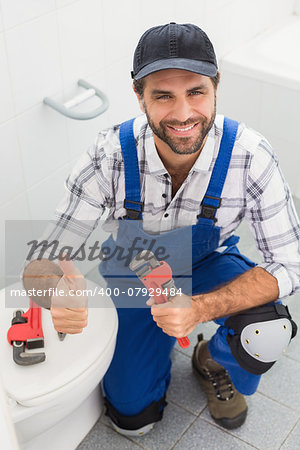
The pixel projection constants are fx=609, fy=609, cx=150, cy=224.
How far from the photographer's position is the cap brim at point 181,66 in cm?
119

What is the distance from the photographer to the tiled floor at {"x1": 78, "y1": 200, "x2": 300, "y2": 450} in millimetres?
1572

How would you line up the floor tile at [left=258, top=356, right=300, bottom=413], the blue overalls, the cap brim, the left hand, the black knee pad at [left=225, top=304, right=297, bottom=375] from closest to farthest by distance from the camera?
the cap brim
the left hand
the black knee pad at [left=225, top=304, right=297, bottom=375]
the blue overalls
the floor tile at [left=258, top=356, right=300, bottom=413]

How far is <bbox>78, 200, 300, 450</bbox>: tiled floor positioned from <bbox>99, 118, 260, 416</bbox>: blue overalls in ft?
0.27

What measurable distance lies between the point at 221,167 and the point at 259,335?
0.39 meters

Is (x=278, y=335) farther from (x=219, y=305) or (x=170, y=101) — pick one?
(x=170, y=101)

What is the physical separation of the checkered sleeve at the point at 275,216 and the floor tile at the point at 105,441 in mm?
571

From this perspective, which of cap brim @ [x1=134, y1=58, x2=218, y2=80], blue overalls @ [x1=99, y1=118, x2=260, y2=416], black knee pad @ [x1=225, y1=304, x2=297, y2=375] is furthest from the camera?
blue overalls @ [x1=99, y1=118, x2=260, y2=416]

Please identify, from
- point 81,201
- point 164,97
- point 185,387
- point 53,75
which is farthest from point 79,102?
point 185,387

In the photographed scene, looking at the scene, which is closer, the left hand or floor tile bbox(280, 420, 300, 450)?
the left hand

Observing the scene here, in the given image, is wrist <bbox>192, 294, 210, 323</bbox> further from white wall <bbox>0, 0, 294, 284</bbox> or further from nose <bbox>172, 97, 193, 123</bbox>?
white wall <bbox>0, 0, 294, 284</bbox>

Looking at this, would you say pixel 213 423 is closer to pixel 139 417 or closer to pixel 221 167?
pixel 139 417

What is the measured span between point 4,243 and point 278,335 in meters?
0.80

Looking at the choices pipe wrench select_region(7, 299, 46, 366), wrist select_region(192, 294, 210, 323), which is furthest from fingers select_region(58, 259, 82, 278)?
wrist select_region(192, 294, 210, 323)

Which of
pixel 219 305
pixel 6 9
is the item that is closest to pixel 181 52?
pixel 6 9
